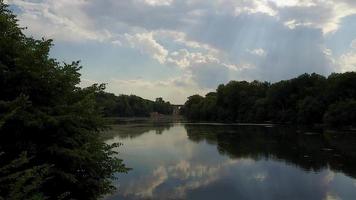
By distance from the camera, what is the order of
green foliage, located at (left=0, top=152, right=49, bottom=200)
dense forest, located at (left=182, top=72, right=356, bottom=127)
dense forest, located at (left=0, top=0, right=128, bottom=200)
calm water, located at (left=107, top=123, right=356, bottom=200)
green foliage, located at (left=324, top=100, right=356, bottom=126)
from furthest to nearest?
dense forest, located at (left=182, top=72, right=356, bottom=127), green foliage, located at (left=324, top=100, right=356, bottom=126), calm water, located at (left=107, top=123, right=356, bottom=200), dense forest, located at (left=0, top=0, right=128, bottom=200), green foliage, located at (left=0, top=152, right=49, bottom=200)

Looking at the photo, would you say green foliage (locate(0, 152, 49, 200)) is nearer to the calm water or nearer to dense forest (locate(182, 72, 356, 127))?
the calm water

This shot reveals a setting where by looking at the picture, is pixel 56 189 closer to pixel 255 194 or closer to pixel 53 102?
pixel 53 102

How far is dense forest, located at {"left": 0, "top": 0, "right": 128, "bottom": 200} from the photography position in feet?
33.3

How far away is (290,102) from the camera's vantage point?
102188mm

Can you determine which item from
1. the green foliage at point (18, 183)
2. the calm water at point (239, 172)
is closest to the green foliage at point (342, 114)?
the calm water at point (239, 172)

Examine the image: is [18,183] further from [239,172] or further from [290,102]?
[290,102]

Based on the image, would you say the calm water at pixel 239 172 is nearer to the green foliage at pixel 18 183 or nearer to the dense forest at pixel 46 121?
the dense forest at pixel 46 121

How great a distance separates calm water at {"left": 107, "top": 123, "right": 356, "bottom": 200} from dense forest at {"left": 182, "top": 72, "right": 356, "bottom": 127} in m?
34.5

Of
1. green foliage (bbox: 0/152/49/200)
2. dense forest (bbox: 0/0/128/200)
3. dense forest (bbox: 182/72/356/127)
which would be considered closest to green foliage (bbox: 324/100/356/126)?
dense forest (bbox: 182/72/356/127)

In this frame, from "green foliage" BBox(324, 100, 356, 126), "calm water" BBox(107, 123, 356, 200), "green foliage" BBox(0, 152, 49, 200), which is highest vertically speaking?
"green foliage" BBox(324, 100, 356, 126)

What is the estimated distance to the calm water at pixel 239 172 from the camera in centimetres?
2156

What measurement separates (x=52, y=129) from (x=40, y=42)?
2.40m

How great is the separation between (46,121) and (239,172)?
19486 mm

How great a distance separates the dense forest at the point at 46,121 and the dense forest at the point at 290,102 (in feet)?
220
